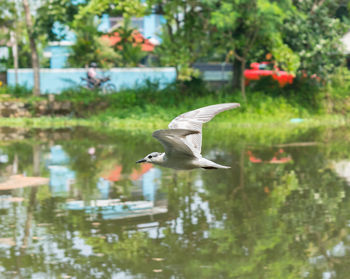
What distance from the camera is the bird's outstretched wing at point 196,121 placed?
4.48 m

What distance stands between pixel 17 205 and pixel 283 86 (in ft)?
58.9

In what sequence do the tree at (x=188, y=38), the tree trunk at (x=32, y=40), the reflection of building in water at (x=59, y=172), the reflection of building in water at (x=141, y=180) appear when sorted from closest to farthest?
the reflection of building in water at (x=141, y=180), the reflection of building in water at (x=59, y=172), the tree at (x=188, y=38), the tree trunk at (x=32, y=40)

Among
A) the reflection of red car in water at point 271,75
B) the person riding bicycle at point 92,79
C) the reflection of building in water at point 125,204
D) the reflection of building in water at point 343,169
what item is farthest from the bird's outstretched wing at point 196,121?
the person riding bicycle at point 92,79

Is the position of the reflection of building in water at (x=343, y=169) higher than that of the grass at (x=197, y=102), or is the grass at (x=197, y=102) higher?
the grass at (x=197, y=102)

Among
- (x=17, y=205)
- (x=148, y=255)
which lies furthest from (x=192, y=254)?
(x=17, y=205)

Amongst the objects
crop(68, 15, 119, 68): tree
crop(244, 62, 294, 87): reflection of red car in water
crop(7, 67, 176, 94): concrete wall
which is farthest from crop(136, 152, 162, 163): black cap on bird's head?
crop(68, 15, 119, 68): tree

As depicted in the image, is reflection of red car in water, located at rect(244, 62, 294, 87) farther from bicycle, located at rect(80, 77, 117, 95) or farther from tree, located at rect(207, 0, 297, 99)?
bicycle, located at rect(80, 77, 117, 95)

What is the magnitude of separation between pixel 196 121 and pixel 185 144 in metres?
0.50

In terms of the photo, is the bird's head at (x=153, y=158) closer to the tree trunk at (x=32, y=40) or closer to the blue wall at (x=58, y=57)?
the tree trunk at (x=32, y=40)

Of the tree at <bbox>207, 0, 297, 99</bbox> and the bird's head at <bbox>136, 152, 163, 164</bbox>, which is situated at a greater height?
the tree at <bbox>207, 0, 297, 99</bbox>

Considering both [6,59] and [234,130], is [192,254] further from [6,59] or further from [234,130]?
→ [6,59]

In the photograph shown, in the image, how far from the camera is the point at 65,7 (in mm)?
28609

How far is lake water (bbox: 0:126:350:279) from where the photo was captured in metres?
12.0

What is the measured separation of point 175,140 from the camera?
404 centimetres
